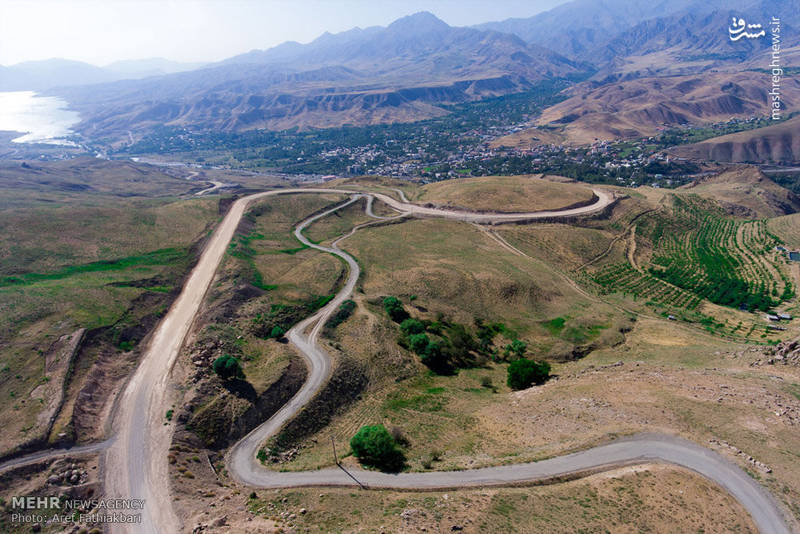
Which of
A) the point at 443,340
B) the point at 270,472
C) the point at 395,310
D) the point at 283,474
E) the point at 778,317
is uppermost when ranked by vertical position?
the point at 395,310

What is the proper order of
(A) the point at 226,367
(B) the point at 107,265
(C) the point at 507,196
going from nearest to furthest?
(A) the point at 226,367 < (B) the point at 107,265 < (C) the point at 507,196

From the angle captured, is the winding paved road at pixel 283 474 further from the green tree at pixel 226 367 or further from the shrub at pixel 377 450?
the green tree at pixel 226 367

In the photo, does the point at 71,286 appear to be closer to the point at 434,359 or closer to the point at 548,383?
the point at 434,359

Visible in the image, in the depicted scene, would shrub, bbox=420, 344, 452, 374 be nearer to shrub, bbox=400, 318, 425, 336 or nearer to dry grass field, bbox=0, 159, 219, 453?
shrub, bbox=400, 318, 425, 336

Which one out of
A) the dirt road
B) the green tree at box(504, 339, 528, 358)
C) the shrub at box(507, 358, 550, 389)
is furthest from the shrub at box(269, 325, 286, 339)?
the green tree at box(504, 339, 528, 358)

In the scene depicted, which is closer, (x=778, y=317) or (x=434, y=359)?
(x=434, y=359)

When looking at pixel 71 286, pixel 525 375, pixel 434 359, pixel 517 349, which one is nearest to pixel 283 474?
pixel 434 359

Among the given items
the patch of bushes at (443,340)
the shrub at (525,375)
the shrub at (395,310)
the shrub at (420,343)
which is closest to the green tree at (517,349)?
the patch of bushes at (443,340)

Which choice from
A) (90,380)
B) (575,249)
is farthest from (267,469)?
(575,249)
